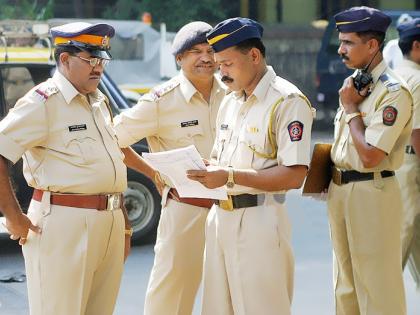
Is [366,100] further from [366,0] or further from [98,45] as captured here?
[366,0]

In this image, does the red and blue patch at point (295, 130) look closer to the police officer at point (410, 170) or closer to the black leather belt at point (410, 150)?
the police officer at point (410, 170)

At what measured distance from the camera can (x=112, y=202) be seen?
562 centimetres

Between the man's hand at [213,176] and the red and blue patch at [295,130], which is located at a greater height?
the red and blue patch at [295,130]

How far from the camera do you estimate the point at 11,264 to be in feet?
31.3

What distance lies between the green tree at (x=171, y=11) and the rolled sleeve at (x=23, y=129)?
60.1ft

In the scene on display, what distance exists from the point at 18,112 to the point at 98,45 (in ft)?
1.85

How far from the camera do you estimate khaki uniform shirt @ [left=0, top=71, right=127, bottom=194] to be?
533cm

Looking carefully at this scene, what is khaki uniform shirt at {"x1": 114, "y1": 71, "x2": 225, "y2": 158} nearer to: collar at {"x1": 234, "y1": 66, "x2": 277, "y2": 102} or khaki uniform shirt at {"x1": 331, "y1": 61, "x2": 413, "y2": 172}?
khaki uniform shirt at {"x1": 331, "y1": 61, "x2": 413, "y2": 172}

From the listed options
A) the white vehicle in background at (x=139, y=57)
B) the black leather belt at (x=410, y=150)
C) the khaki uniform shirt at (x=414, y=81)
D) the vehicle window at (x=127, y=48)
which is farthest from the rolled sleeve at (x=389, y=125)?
the vehicle window at (x=127, y=48)

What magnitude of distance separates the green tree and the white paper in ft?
60.2

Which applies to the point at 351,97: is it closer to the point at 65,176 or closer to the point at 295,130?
the point at 295,130

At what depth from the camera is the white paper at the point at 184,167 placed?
514cm

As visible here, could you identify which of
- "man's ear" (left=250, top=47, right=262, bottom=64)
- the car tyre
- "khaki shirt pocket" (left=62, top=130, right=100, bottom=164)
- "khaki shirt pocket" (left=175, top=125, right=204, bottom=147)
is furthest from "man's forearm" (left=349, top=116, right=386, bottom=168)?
the car tyre

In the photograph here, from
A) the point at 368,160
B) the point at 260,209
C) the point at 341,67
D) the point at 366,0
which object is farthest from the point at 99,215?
the point at 366,0
